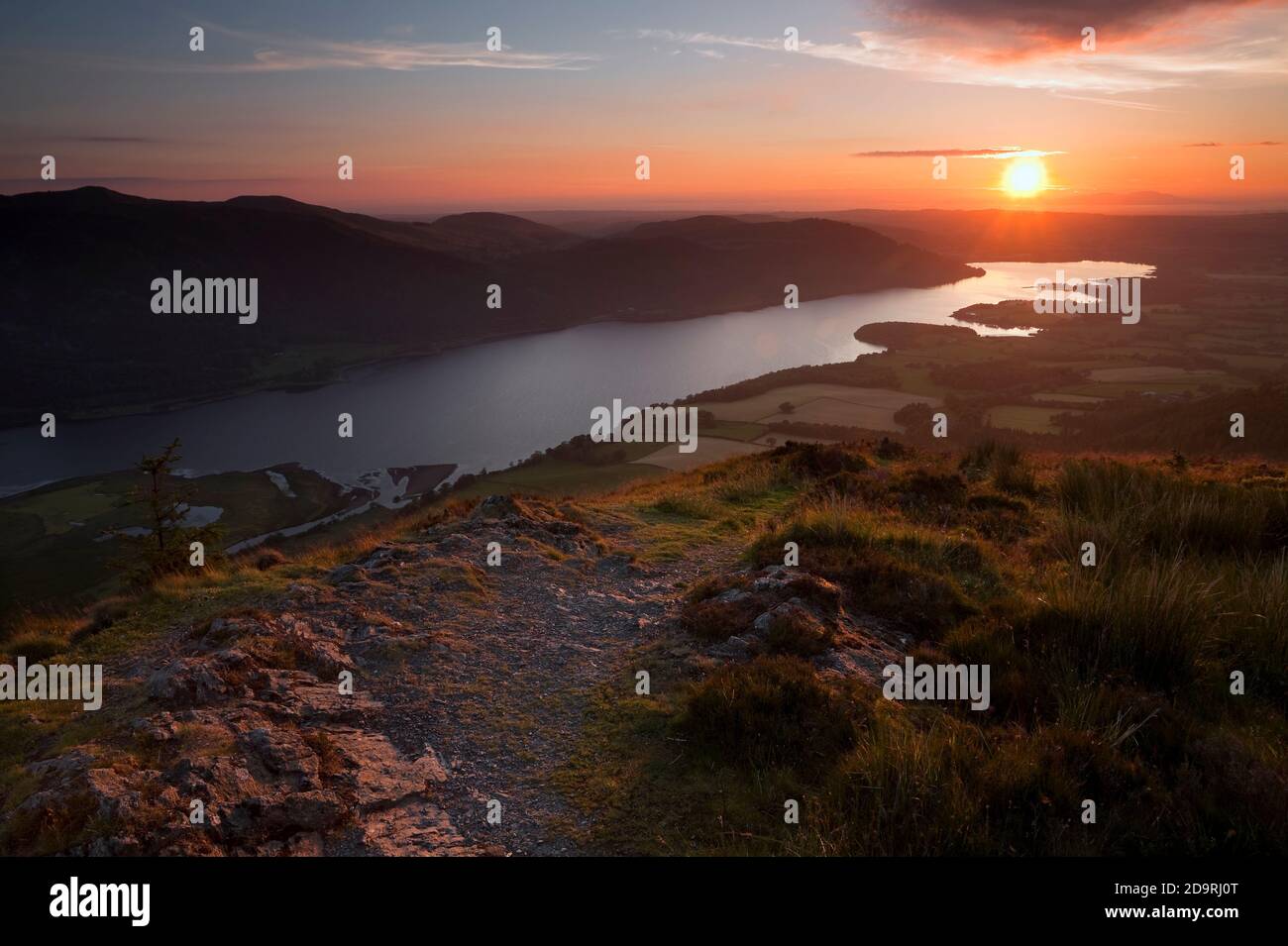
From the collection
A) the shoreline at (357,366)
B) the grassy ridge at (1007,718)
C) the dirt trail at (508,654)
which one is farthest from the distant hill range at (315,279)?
the grassy ridge at (1007,718)

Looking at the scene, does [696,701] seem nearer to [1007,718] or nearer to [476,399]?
[1007,718]

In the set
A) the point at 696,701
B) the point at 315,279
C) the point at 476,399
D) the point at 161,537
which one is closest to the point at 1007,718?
the point at 696,701

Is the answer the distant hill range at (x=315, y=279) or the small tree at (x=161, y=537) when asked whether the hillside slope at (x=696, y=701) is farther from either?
the distant hill range at (x=315, y=279)

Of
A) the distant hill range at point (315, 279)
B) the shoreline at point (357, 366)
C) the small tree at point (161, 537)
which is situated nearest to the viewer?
the small tree at point (161, 537)

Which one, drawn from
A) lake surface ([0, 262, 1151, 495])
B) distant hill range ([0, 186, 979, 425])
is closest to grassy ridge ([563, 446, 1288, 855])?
lake surface ([0, 262, 1151, 495])
